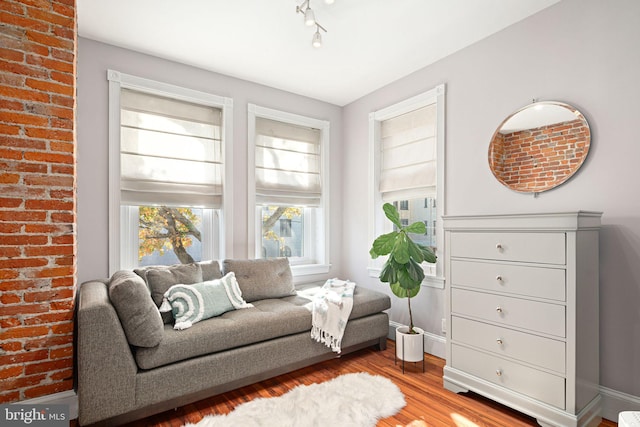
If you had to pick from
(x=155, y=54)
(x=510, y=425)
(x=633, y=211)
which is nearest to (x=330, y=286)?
(x=510, y=425)

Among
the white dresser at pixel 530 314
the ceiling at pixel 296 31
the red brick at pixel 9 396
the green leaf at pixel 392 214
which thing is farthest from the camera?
the green leaf at pixel 392 214

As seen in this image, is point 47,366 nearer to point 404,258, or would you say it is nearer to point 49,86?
point 49,86

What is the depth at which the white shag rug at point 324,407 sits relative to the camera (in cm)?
205

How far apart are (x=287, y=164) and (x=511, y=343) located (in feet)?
9.06

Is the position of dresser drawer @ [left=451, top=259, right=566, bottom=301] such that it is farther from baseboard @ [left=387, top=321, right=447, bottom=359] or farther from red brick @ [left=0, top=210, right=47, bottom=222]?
red brick @ [left=0, top=210, right=47, bottom=222]

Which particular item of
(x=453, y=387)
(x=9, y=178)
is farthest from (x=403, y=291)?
(x=9, y=178)

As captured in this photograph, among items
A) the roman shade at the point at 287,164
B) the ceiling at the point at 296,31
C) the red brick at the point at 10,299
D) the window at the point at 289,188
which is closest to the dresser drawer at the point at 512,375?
the window at the point at 289,188

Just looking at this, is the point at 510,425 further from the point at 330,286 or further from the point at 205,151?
the point at 205,151

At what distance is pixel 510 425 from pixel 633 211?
1.51 meters

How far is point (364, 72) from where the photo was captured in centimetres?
343

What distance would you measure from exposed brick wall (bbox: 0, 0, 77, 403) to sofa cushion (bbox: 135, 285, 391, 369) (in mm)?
515

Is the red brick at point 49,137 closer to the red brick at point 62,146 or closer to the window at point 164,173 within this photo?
the red brick at point 62,146

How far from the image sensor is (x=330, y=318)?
2855 mm

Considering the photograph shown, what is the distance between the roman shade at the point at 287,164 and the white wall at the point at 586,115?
1608 mm
